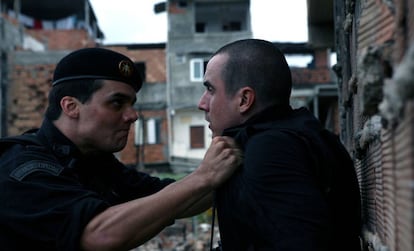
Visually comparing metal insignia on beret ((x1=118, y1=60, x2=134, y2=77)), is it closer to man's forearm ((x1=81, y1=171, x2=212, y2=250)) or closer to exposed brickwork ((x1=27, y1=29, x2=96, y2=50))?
man's forearm ((x1=81, y1=171, x2=212, y2=250))

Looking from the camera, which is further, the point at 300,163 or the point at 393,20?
the point at 300,163

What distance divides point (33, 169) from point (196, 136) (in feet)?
82.2

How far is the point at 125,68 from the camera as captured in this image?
11.0 feet

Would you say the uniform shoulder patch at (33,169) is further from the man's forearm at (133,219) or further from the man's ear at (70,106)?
the man's ear at (70,106)

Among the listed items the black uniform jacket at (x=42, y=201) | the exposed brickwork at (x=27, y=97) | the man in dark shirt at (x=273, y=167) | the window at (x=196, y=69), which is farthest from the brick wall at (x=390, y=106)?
the window at (x=196, y=69)

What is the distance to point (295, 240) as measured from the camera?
1708 millimetres

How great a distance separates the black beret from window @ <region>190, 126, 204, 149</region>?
79.5 feet

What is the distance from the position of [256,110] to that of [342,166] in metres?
0.37

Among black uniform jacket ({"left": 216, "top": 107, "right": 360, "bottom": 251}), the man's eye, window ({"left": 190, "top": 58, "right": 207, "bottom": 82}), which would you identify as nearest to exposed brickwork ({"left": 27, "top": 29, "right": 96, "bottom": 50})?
window ({"left": 190, "top": 58, "right": 207, "bottom": 82})

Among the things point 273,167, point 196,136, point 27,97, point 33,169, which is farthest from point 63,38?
point 273,167

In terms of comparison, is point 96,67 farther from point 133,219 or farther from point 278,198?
point 278,198

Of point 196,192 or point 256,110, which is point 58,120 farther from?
point 256,110

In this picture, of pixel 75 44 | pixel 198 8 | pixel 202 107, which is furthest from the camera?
pixel 198 8

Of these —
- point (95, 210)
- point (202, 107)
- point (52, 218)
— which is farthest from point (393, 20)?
point (52, 218)
